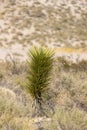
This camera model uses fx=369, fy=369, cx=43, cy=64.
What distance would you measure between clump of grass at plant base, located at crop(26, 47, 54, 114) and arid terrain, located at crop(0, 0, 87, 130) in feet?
0.72

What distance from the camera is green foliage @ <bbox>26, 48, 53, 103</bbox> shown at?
7.39m

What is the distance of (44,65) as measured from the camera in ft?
24.5

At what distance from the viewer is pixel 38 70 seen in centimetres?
739

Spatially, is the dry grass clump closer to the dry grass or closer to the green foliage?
the dry grass

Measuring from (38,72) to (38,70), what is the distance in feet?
0.14

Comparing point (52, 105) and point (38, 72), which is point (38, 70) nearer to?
point (38, 72)

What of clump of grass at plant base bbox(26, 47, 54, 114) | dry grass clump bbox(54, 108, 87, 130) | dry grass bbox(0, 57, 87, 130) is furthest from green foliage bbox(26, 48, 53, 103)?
dry grass clump bbox(54, 108, 87, 130)

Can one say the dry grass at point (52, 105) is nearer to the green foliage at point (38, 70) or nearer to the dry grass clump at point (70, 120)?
the dry grass clump at point (70, 120)

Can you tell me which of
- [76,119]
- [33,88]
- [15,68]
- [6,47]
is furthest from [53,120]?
[6,47]

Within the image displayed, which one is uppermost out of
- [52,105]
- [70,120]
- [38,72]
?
[70,120]

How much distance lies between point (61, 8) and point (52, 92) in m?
18.9

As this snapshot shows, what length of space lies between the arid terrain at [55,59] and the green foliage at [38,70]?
290 millimetres

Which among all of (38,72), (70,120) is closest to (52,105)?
(38,72)

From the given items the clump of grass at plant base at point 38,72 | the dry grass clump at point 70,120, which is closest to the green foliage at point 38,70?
the clump of grass at plant base at point 38,72
